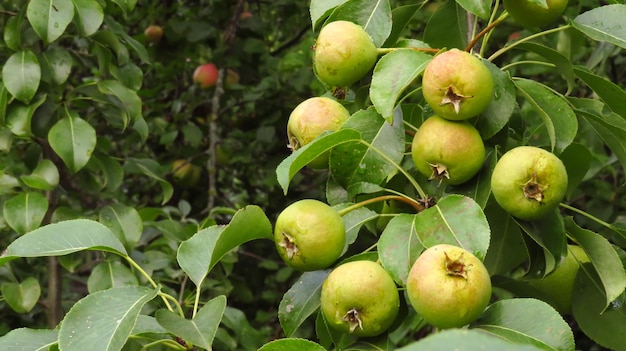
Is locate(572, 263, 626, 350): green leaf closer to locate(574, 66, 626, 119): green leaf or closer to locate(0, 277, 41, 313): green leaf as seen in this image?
locate(574, 66, 626, 119): green leaf

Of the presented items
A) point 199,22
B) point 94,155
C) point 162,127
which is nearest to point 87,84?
point 94,155

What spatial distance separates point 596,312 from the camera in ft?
4.26

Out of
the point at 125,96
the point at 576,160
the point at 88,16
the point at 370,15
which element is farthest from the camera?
the point at 125,96

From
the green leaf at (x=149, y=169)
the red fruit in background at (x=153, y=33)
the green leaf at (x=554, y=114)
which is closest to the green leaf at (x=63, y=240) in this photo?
the green leaf at (x=554, y=114)

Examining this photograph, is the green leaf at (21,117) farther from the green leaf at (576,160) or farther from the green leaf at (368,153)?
the green leaf at (576,160)

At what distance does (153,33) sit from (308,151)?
257 cm

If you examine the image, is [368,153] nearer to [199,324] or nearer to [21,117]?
[199,324]

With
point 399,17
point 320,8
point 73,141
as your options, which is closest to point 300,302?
point 320,8

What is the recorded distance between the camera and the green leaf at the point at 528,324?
2.96ft

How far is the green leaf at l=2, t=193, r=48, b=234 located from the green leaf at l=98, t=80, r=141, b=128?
35 cm

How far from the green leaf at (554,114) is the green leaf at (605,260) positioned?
17 centimetres

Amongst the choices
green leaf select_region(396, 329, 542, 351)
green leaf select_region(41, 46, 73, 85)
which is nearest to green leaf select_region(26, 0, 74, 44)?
green leaf select_region(41, 46, 73, 85)

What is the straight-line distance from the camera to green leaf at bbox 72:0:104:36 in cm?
206

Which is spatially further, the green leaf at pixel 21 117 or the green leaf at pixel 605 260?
the green leaf at pixel 21 117
